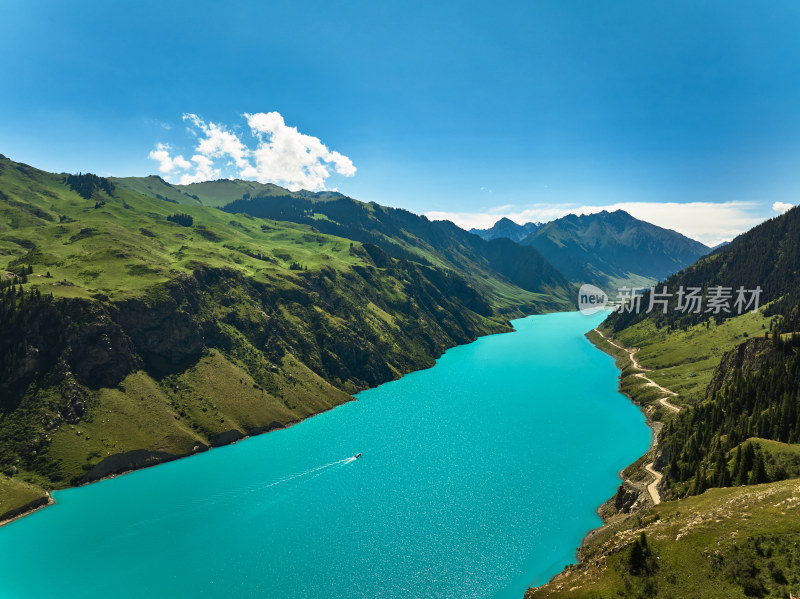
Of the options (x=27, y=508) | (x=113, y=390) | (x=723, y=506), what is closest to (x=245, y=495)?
(x=27, y=508)

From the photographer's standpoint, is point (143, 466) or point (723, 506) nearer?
point (723, 506)

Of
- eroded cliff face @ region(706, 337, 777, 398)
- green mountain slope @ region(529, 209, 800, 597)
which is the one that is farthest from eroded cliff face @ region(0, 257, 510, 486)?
eroded cliff face @ region(706, 337, 777, 398)

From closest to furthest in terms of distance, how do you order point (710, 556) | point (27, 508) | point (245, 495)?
point (710, 556) → point (27, 508) → point (245, 495)

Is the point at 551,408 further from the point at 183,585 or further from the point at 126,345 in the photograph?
the point at 126,345

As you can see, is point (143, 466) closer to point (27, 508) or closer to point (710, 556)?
point (27, 508)

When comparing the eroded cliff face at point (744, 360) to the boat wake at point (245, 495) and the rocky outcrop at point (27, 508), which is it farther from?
the rocky outcrop at point (27, 508)

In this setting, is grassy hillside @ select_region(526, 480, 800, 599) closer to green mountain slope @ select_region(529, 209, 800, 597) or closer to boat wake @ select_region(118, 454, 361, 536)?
green mountain slope @ select_region(529, 209, 800, 597)

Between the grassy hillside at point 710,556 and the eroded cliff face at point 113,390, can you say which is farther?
the eroded cliff face at point 113,390

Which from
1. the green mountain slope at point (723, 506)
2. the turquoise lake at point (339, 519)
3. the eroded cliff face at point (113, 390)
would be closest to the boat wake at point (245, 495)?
the turquoise lake at point (339, 519)
